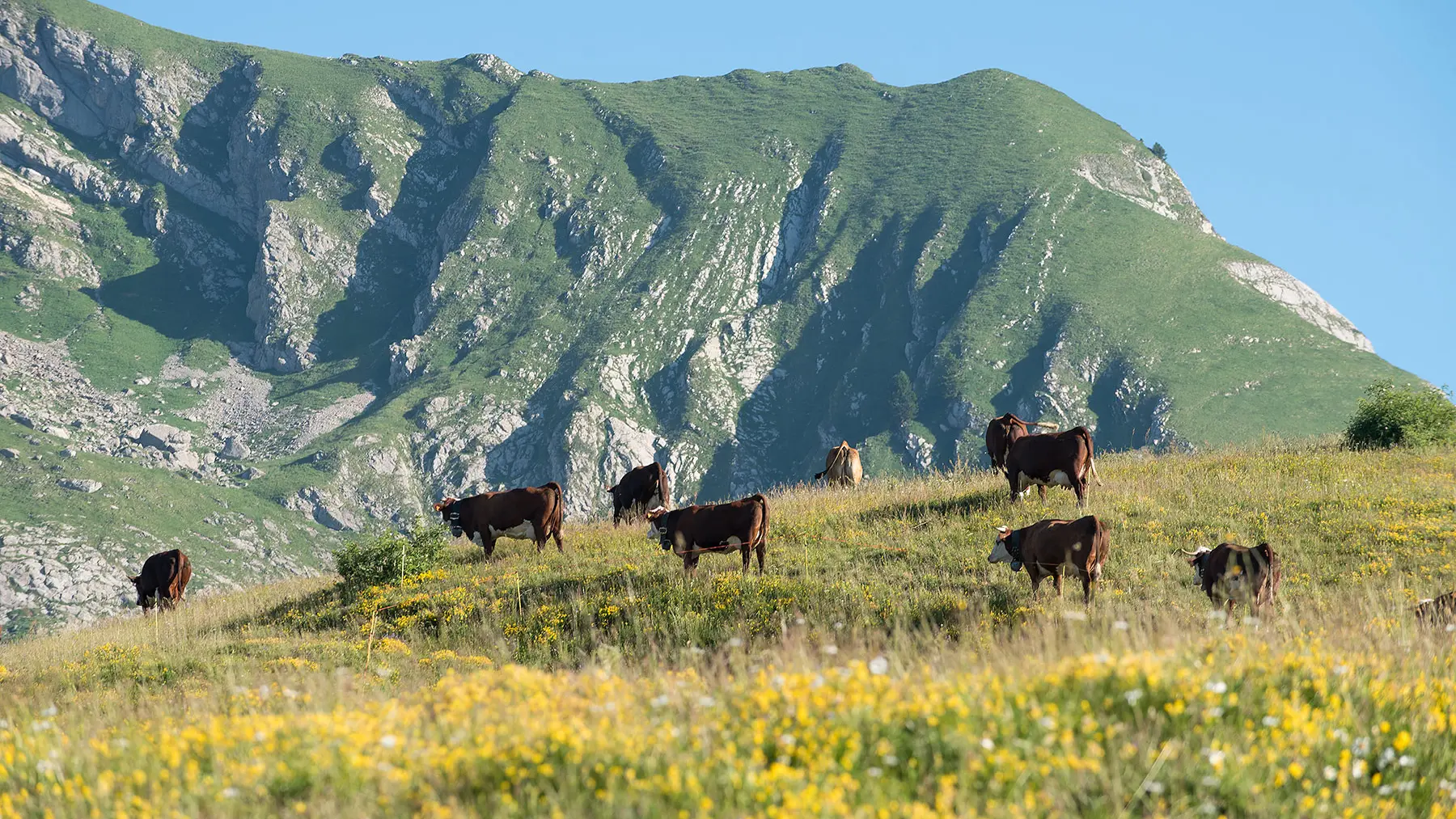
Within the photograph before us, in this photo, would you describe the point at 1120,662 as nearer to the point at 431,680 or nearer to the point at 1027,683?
the point at 1027,683

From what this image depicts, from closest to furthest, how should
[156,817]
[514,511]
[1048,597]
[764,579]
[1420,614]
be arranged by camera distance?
[156,817] → [1420,614] → [1048,597] → [764,579] → [514,511]

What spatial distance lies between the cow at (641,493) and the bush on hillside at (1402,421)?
17.9 meters

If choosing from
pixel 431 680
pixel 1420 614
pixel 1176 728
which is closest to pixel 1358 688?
pixel 1176 728

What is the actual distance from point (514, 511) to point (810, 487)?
10.4 meters

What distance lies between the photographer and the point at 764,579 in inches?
704

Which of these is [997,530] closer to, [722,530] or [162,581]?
[722,530]

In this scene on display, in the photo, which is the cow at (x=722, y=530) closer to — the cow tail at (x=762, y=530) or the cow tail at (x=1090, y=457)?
the cow tail at (x=762, y=530)

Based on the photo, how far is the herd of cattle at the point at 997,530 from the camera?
14.7 meters

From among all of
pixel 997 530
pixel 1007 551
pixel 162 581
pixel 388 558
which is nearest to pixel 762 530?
pixel 1007 551

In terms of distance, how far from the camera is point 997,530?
20.0 m

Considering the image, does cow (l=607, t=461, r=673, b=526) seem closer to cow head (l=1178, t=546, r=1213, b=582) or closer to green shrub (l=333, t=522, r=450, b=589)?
green shrub (l=333, t=522, r=450, b=589)

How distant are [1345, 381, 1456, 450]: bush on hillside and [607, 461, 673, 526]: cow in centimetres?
1791

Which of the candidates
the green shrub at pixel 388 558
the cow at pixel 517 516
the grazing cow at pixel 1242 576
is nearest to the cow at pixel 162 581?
the green shrub at pixel 388 558

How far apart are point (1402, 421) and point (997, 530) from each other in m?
15.5
